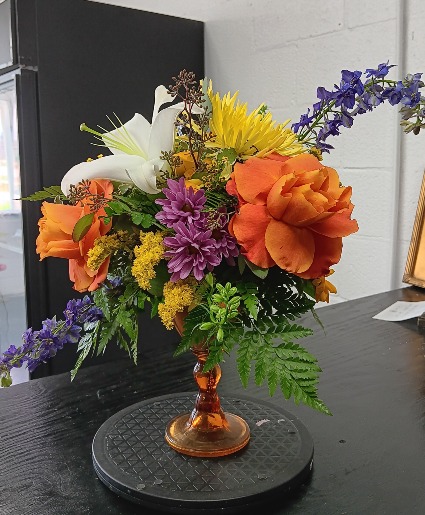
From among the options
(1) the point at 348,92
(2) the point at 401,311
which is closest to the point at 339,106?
(1) the point at 348,92

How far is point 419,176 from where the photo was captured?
1562 mm

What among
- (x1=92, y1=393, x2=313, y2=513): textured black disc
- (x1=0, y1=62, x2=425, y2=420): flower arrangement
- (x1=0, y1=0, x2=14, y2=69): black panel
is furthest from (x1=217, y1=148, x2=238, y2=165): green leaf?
(x1=0, y1=0, x2=14, y2=69): black panel

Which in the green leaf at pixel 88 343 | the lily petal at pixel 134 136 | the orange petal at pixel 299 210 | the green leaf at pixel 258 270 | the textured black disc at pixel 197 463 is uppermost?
the lily petal at pixel 134 136

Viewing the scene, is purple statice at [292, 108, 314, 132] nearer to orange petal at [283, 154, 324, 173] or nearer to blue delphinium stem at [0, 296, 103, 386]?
orange petal at [283, 154, 324, 173]

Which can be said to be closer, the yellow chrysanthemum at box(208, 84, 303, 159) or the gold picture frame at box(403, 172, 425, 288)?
the yellow chrysanthemum at box(208, 84, 303, 159)

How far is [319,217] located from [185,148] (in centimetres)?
16

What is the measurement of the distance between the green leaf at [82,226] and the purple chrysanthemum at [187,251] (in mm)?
83

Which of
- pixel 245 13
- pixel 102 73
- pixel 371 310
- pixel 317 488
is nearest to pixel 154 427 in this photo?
pixel 317 488

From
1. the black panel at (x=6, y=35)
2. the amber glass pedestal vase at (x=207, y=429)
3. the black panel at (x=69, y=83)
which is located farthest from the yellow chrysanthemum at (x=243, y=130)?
the black panel at (x=6, y=35)

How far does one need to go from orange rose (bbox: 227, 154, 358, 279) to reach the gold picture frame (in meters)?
1.04

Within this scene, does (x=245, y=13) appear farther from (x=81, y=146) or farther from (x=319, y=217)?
(x=319, y=217)

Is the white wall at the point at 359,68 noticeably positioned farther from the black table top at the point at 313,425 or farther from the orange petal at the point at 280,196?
the orange petal at the point at 280,196

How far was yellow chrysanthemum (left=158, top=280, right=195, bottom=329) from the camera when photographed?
1.73 feet

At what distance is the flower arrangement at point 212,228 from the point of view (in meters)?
0.51
